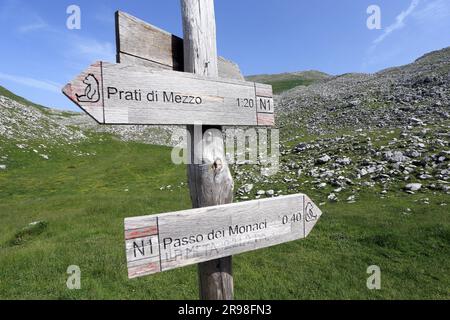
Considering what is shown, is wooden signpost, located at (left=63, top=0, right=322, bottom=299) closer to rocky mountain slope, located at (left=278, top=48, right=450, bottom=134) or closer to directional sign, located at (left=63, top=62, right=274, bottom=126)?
directional sign, located at (left=63, top=62, right=274, bottom=126)

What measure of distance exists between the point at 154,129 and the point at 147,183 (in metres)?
37.7

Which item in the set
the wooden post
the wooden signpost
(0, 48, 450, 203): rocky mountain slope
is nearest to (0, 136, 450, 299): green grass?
(0, 48, 450, 203): rocky mountain slope

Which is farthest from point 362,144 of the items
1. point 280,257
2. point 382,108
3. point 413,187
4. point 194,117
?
point 194,117

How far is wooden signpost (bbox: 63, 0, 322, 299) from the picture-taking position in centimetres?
325

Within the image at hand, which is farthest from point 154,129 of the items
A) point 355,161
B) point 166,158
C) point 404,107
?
point 355,161

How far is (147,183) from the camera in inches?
990

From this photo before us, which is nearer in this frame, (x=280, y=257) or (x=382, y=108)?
(x=280, y=257)

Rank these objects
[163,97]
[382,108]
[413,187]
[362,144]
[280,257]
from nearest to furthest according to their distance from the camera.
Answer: [163,97], [280,257], [413,187], [362,144], [382,108]

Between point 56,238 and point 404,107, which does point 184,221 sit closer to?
point 56,238

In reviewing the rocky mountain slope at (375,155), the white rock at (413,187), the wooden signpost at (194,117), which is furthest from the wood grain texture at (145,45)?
the white rock at (413,187)

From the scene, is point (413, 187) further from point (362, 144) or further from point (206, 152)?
point (206, 152)

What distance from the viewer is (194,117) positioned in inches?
149

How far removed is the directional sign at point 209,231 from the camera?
3.28 meters

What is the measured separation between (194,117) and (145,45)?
1.01 m
